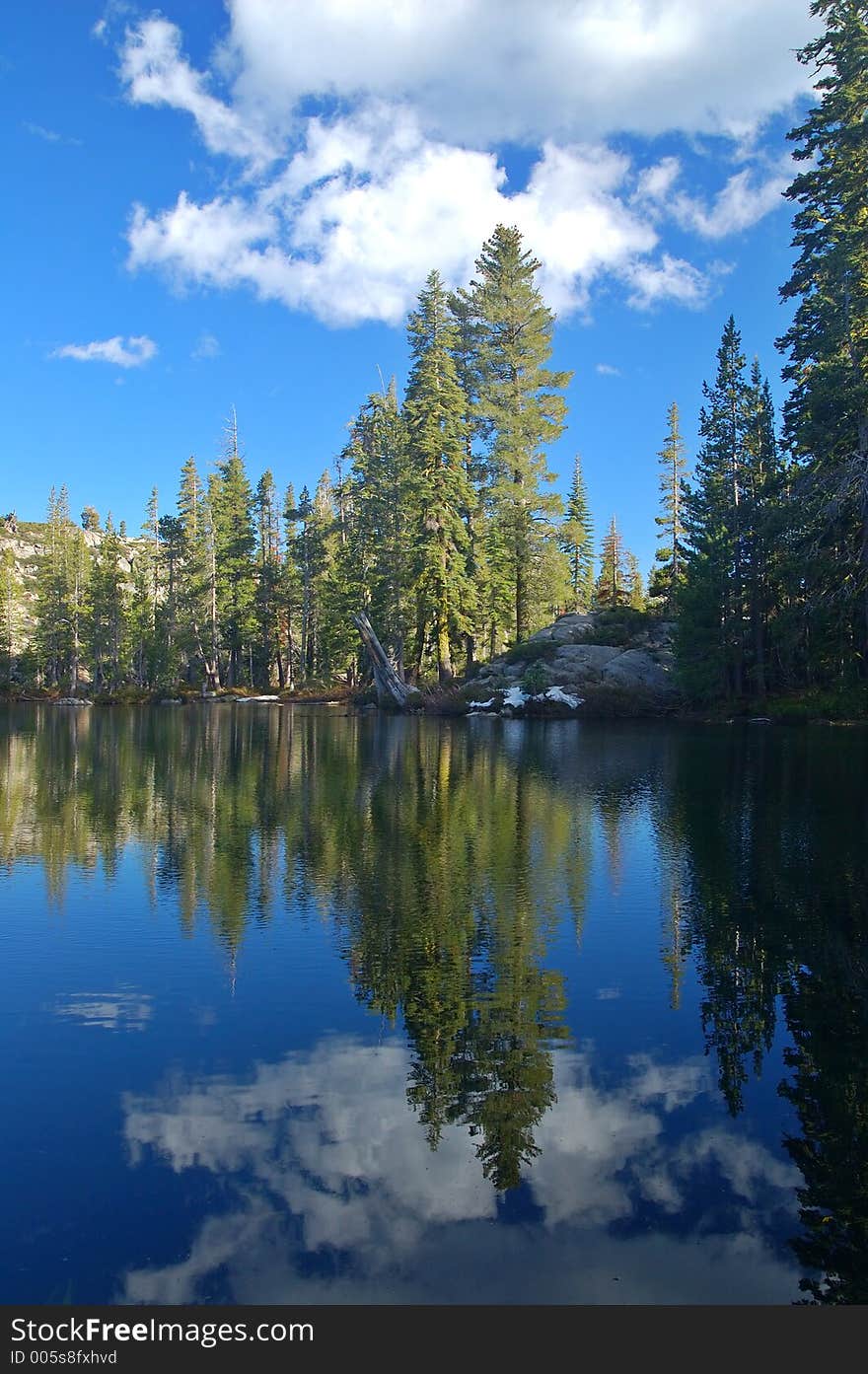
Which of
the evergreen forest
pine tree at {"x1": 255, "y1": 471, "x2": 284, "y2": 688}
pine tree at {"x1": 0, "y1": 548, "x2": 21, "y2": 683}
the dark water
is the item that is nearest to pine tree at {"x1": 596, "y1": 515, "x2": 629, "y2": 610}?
the evergreen forest

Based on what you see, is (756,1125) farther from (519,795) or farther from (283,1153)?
(519,795)

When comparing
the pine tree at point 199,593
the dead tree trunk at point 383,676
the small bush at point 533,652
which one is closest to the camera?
the small bush at point 533,652

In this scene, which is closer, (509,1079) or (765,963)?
(509,1079)

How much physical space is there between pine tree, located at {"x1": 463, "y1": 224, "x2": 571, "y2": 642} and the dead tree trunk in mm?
7941

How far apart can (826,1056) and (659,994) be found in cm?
159

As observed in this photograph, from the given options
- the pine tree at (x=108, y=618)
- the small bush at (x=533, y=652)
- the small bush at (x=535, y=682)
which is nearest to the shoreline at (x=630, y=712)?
the small bush at (x=535, y=682)

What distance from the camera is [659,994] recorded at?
7641 millimetres

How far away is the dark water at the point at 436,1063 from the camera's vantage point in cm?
430

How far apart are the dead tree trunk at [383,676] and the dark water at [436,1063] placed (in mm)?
36879

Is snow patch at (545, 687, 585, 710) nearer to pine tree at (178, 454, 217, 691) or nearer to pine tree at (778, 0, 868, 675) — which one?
pine tree at (778, 0, 868, 675)

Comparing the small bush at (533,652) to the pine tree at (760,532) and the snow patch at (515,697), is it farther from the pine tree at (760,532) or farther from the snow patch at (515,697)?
the pine tree at (760,532)

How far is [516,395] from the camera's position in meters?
49.4

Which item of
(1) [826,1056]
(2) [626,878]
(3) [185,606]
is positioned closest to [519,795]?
(2) [626,878]

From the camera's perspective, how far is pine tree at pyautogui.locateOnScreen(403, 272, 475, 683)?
48.9 metres
